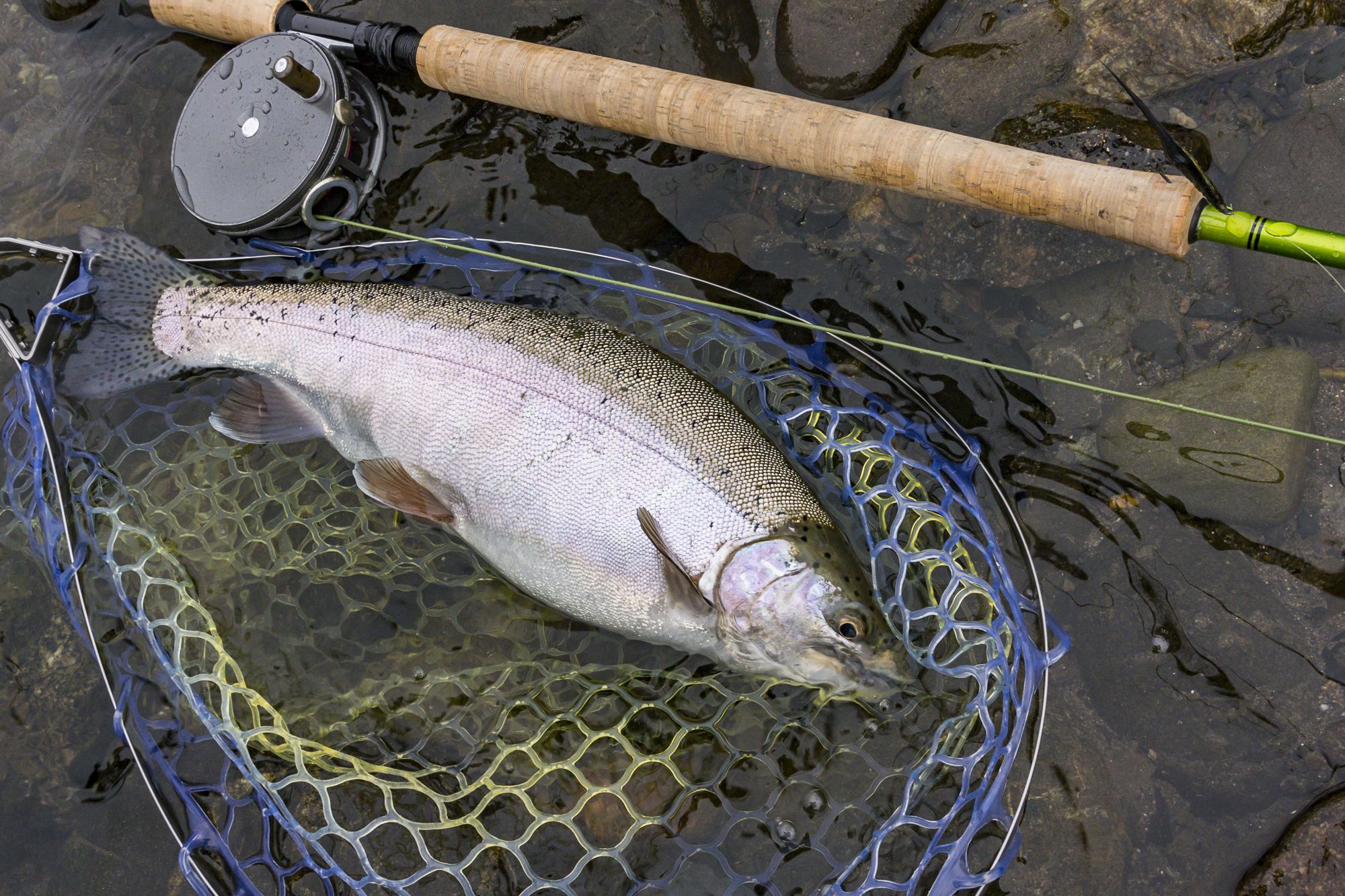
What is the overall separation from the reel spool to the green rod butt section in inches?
101

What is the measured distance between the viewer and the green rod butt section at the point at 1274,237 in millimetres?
2098

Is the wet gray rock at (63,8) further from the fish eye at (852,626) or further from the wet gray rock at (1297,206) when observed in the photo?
the wet gray rock at (1297,206)

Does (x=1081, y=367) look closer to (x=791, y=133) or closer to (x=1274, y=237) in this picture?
(x=1274, y=237)

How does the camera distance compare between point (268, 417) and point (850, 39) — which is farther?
point (850, 39)

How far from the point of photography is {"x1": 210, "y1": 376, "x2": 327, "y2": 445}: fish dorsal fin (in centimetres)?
293

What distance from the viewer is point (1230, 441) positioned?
115 inches

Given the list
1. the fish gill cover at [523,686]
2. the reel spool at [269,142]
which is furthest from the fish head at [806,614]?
the reel spool at [269,142]

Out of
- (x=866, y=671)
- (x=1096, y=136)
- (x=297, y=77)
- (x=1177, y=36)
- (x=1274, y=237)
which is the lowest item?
(x=866, y=671)

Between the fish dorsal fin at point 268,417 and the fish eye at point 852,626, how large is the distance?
175 cm

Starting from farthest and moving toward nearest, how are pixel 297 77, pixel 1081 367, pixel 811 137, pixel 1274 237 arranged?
1. pixel 1081 367
2. pixel 297 77
3. pixel 811 137
4. pixel 1274 237

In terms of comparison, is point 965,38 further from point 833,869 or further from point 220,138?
point 833,869

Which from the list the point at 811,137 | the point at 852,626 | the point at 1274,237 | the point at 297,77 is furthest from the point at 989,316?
the point at 297,77

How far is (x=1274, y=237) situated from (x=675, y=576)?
1691 millimetres

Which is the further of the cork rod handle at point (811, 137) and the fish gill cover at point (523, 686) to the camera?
the fish gill cover at point (523, 686)
